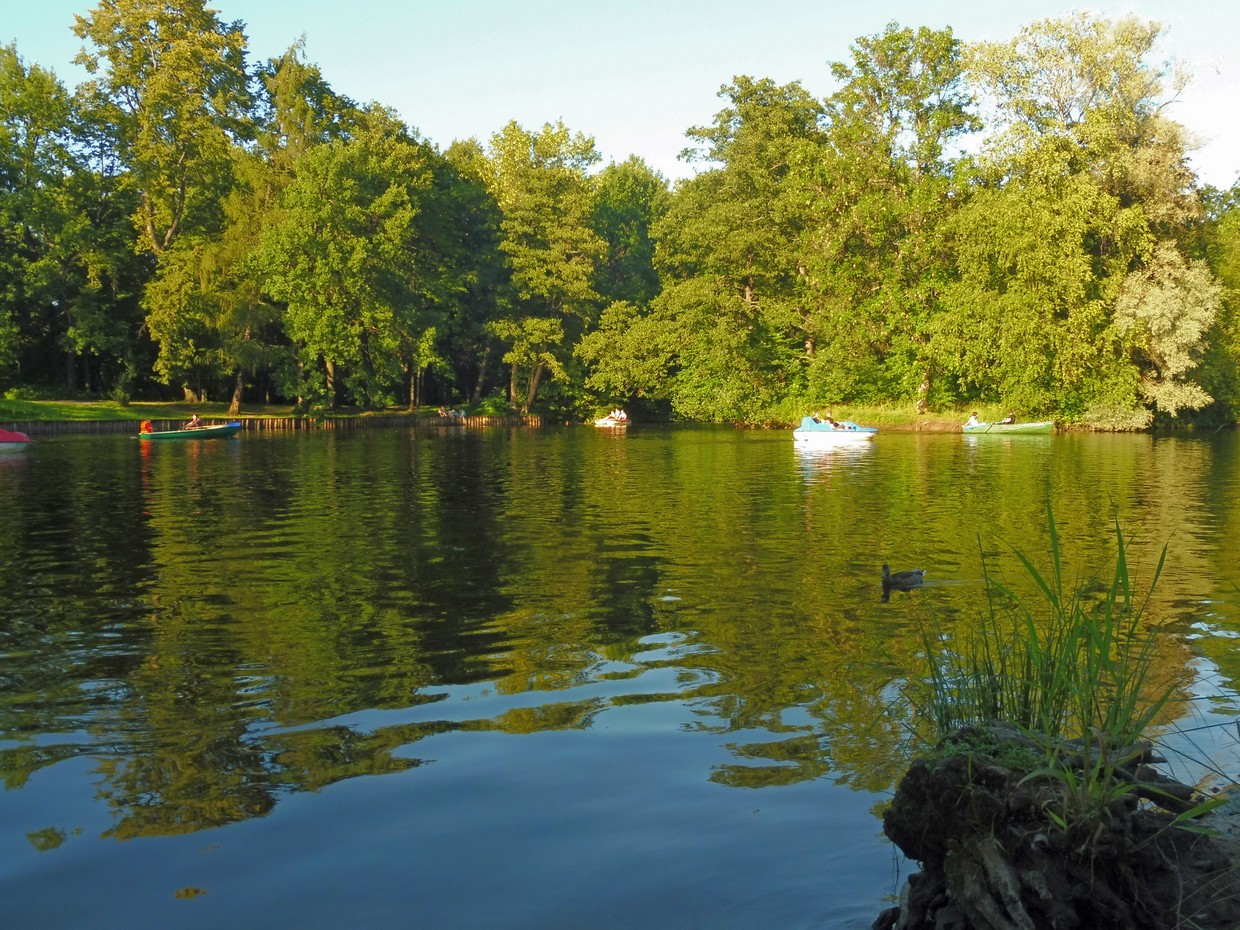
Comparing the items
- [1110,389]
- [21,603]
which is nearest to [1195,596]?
[21,603]

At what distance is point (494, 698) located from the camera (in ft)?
31.7

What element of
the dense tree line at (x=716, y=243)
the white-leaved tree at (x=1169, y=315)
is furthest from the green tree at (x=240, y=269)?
the white-leaved tree at (x=1169, y=315)

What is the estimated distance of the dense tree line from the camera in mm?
57562

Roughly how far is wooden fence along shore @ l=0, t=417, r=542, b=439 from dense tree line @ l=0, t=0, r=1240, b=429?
8.08ft

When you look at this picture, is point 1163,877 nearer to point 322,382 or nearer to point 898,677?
point 898,677

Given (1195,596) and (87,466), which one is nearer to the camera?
(1195,596)

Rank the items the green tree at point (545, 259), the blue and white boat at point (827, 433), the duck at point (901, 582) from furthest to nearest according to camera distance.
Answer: the green tree at point (545, 259)
the blue and white boat at point (827, 433)
the duck at point (901, 582)

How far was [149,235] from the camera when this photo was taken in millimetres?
69438

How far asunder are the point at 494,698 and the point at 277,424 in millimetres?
59714

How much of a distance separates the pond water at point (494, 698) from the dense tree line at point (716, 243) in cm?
3771

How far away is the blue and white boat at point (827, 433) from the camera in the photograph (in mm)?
51013

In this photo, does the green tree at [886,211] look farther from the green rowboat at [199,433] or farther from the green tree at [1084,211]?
the green rowboat at [199,433]

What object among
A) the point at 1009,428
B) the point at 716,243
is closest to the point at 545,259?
the point at 716,243

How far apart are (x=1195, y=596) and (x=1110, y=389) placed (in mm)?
49317
